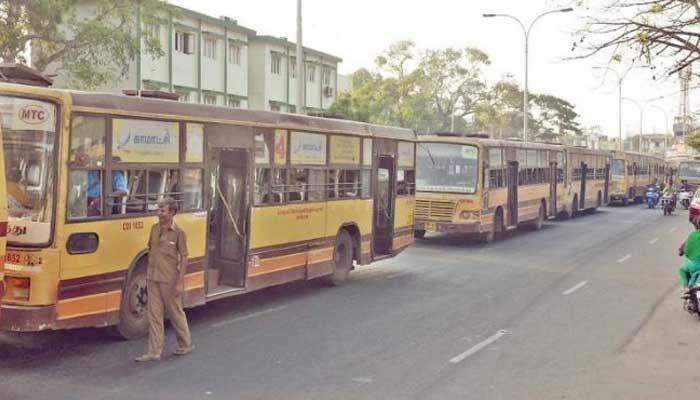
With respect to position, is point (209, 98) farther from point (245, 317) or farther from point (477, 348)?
point (477, 348)

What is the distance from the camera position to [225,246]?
36.8ft

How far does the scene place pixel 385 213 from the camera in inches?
632

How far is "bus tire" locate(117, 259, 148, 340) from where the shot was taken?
357 inches

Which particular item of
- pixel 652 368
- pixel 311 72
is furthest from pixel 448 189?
pixel 311 72

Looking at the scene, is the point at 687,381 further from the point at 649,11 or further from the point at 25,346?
the point at 25,346

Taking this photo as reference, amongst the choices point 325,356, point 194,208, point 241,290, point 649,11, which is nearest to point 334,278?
point 241,290

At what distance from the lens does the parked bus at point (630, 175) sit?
4391 centimetres

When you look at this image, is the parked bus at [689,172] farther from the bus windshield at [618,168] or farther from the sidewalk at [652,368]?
the sidewalk at [652,368]

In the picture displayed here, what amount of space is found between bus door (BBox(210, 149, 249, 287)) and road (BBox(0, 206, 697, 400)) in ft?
2.02

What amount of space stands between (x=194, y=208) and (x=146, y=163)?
3.53ft

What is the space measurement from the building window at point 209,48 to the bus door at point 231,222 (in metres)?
31.5

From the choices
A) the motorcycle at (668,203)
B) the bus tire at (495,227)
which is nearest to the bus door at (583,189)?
the motorcycle at (668,203)

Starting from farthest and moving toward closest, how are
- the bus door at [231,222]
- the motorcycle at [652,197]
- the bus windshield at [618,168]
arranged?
1. the bus windshield at [618,168]
2. the motorcycle at [652,197]
3. the bus door at [231,222]

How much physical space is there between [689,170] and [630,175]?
19.3 feet
